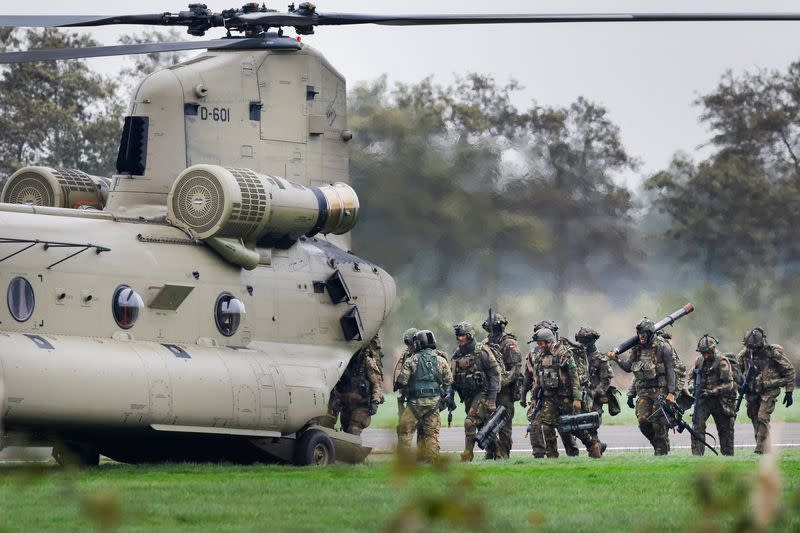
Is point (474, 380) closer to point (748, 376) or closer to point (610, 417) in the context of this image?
point (748, 376)

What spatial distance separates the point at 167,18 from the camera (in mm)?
17844

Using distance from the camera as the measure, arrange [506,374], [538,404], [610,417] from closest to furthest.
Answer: [538,404], [506,374], [610,417]

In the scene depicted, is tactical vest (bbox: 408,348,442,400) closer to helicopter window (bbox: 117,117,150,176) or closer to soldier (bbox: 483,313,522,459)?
soldier (bbox: 483,313,522,459)

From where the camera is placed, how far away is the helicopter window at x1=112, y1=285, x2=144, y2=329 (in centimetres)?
1698

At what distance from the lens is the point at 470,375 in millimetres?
21516

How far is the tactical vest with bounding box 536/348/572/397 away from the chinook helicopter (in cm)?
229

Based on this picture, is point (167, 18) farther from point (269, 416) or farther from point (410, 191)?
point (410, 191)

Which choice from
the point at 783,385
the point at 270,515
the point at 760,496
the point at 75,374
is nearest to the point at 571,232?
the point at 783,385

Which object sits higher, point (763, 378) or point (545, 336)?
point (545, 336)

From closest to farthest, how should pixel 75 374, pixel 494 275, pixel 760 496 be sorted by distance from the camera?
pixel 760 496, pixel 75 374, pixel 494 275

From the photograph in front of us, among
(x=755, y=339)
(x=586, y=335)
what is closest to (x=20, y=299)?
(x=586, y=335)

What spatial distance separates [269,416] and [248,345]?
1.01m

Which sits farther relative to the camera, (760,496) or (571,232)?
(571,232)

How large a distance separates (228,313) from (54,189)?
3078mm
